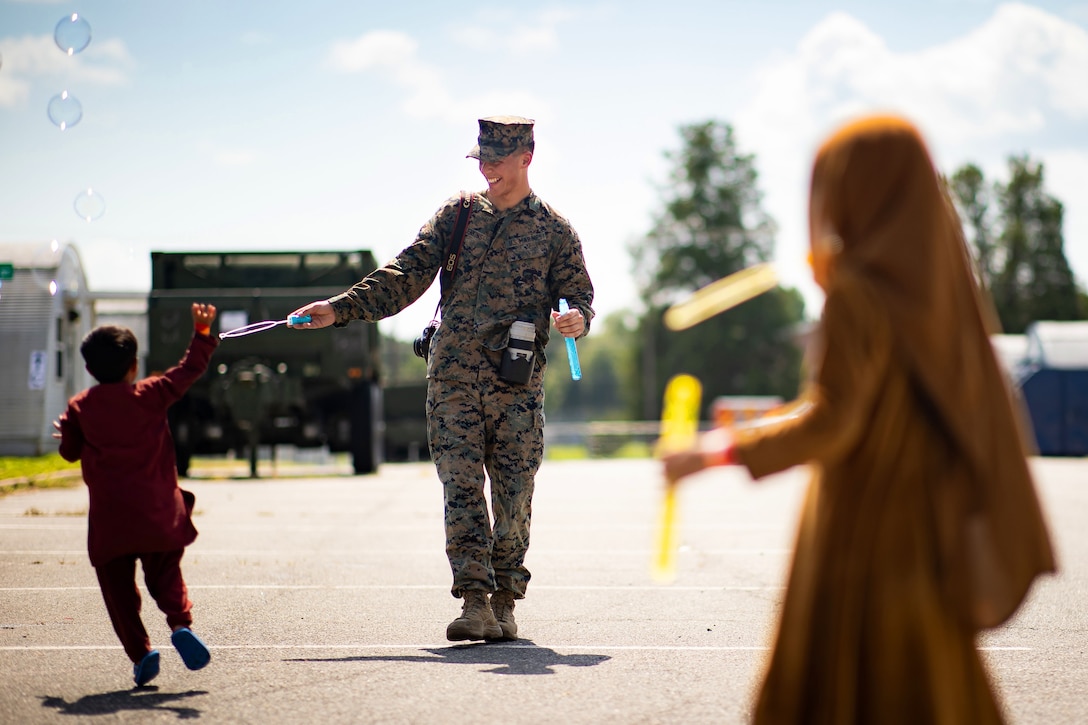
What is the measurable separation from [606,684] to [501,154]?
2.37 m

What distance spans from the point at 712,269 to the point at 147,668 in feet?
220

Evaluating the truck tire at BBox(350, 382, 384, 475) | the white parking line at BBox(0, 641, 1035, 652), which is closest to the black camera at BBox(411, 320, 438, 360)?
the white parking line at BBox(0, 641, 1035, 652)

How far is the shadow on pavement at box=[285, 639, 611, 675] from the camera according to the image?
503 cm

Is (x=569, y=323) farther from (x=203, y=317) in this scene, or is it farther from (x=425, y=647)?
(x=203, y=317)

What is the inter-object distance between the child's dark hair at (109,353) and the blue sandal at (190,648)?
0.87m

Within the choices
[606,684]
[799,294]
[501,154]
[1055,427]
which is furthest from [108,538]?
[799,294]

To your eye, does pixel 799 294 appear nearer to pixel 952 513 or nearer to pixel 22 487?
pixel 22 487

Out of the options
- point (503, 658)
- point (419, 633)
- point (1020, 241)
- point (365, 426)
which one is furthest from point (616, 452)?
point (1020, 241)

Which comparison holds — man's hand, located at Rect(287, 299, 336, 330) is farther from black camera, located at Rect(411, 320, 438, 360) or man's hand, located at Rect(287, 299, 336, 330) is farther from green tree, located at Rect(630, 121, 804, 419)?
green tree, located at Rect(630, 121, 804, 419)

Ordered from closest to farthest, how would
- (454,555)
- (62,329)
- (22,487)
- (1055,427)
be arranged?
(454,555)
(22,487)
(62,329)
(1055,427)

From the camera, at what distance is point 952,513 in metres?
2.73

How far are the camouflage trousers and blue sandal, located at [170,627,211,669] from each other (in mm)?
1459

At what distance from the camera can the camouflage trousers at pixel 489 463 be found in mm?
5824

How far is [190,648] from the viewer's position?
4.53 m
